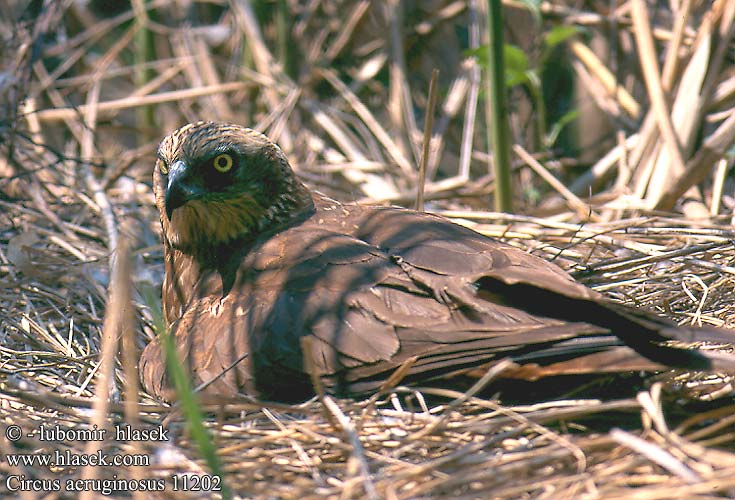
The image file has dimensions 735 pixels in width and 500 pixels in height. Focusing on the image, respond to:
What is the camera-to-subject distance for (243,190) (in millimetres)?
3451

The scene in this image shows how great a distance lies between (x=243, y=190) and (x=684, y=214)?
212 cm

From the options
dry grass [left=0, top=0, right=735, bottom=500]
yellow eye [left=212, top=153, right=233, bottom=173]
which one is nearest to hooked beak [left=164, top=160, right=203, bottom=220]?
yellow eye [left=212, top=153, right=233, bottom=173]

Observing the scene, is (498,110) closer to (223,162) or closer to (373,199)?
(373,199)

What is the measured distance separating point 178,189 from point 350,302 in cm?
86

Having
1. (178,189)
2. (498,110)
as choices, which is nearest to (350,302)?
(178,189)

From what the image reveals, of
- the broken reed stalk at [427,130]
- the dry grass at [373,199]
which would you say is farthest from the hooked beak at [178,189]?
the broken reed stalk at [427,130]

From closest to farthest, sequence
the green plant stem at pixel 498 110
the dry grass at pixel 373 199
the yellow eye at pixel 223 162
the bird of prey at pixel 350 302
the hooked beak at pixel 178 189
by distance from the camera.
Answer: the dry grass at pixel 373 199 < the bird of prey at pixel 350 302 < the hooked beak at pixel 178 189 < the yellow eye at pixel 223 162 < the green plant stem at pixel 498 110

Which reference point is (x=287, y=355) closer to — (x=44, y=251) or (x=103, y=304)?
(x=103, y=304)

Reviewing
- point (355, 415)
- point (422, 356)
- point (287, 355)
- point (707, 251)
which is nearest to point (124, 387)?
point (287, 355)

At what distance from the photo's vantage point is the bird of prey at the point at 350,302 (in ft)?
8.32

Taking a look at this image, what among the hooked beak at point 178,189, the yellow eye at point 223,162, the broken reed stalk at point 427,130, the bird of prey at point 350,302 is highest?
the broken reed stalk at point 427,130

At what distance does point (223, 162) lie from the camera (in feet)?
11.1

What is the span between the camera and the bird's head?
3305 mm

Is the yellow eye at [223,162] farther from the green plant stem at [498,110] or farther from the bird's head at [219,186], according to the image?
the green plant stem at [498,110]
